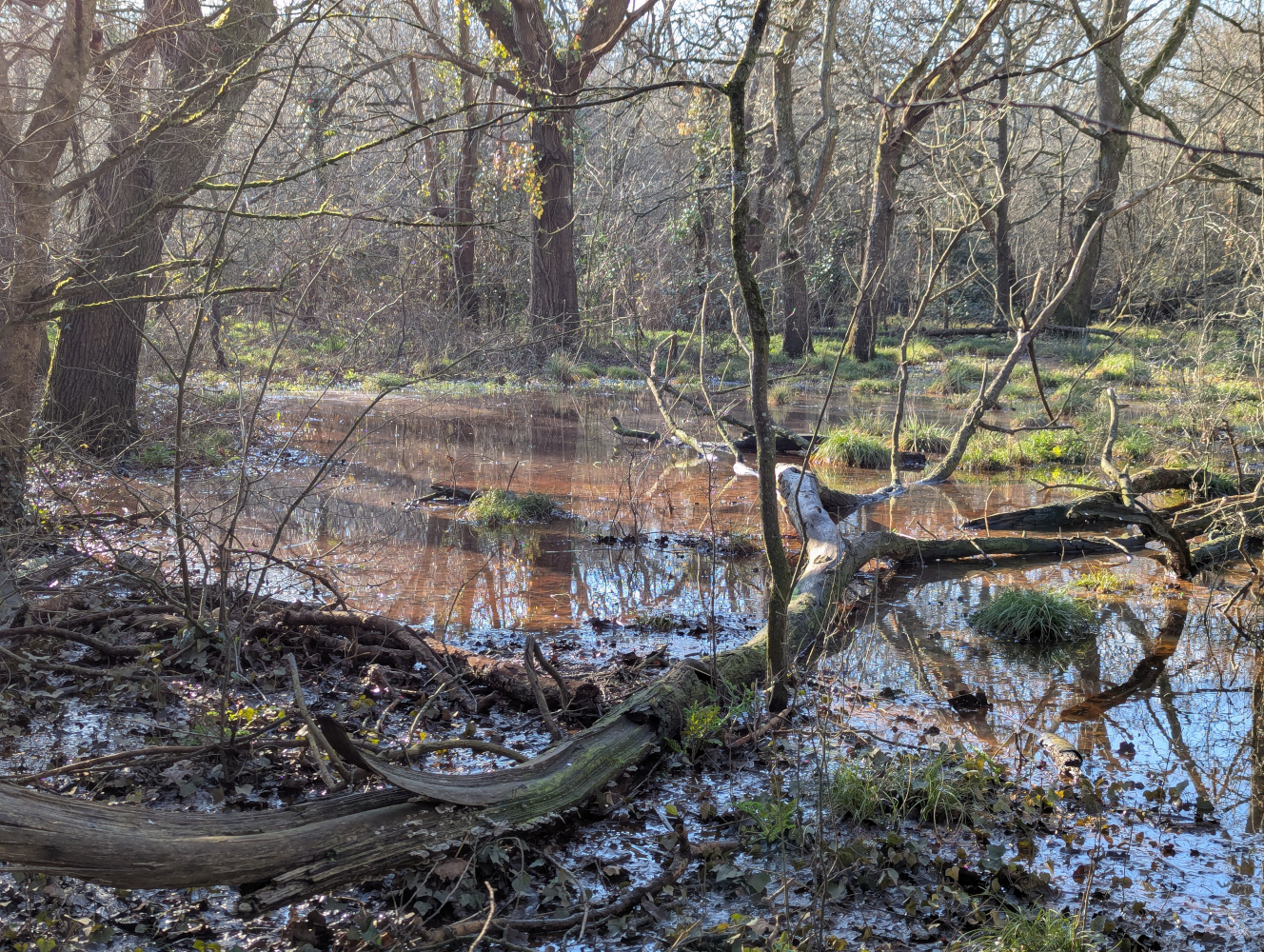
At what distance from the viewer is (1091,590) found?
7301 mm

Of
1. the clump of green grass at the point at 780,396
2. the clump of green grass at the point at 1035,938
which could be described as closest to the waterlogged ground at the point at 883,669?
the clump of green grass at the point at 1035,938

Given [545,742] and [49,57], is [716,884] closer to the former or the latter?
[545,742]

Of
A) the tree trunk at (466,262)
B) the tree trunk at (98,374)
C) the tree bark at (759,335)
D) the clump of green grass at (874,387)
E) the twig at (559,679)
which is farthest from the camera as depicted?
the clump of green grass at (874,387)

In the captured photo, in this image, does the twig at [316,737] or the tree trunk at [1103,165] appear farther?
the tree trunk at [1103,165]

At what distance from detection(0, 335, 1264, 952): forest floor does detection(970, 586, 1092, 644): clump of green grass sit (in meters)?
0.11

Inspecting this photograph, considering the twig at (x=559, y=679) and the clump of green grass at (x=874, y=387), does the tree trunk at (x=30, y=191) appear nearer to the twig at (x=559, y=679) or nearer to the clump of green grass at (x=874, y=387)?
the twig at (x=559, y=679)

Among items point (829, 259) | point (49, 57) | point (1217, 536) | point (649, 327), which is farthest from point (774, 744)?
point (829, 259)

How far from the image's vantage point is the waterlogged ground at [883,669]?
320 centimetres

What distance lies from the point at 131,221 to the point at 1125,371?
1751cm

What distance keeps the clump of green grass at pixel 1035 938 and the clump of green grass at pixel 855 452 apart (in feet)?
31.3

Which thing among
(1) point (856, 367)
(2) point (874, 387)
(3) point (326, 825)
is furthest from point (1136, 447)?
(3) point (326, 825)

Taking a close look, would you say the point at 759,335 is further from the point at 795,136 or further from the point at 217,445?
the point at 795,136

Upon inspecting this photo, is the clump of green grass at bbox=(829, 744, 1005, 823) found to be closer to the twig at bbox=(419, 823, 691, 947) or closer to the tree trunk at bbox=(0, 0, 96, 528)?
the twig at bbox=(419, 823, 691, 947)

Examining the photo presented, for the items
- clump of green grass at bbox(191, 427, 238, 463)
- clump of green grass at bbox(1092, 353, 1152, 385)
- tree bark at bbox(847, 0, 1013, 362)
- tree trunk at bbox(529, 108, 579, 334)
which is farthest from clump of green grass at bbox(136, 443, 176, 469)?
clump of green grass at bbox(1092, 353, 1152, 385)
